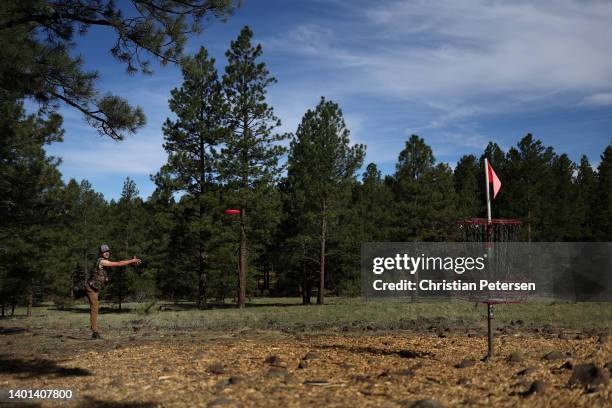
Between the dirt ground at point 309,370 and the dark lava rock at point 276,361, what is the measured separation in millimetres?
24

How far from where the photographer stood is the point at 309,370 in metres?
7.85

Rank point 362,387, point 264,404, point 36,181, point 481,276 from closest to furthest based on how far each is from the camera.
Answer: point 264,404
point 362,387
point 481,276
point 36,181

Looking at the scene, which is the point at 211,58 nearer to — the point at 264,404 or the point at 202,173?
the point at 202,173

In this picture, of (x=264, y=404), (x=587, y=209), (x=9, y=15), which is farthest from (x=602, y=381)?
(x=587, y=209)

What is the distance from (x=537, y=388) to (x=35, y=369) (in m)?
7.35

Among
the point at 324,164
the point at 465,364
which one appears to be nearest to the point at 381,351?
the point at 465,364

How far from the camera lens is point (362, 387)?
21.8 ft

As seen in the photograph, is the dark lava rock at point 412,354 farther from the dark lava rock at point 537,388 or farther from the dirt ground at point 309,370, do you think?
the dark lava rock at point 537,388

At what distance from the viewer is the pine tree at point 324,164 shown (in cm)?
3181

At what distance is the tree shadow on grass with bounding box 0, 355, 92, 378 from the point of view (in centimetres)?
800

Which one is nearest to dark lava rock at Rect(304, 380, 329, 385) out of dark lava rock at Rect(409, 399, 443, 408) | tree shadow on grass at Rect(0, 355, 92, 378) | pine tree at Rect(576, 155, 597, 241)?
dark lava rock at Rect(409, 399, 443, 408)

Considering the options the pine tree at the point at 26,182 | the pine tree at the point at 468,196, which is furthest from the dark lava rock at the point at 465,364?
the pine tree at the point at 468,196

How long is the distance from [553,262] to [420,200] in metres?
11.9

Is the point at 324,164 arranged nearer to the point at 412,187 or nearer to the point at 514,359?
the point at 412,187
